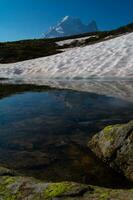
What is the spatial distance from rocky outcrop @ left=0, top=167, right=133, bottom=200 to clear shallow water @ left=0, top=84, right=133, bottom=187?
6.62 ft

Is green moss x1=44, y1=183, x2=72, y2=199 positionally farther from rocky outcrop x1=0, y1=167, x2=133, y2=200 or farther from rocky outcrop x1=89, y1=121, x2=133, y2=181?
rocky outcrop x1=89, y1=121, x2=133, y2=181

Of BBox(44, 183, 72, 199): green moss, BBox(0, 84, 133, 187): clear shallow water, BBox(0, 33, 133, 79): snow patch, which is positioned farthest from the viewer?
BBox(0, 33, 133, 79): snow patch

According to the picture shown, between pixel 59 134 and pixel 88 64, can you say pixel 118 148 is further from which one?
pixel 88 64

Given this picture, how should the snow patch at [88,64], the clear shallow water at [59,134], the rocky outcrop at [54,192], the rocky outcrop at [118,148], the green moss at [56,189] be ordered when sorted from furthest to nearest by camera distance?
the snow patch at [88,64] < the clear shallow water at [59,134] < the rocky outcrop at [118,148] < the green moss at [56,189] < the rocky outcrop at [54,192]

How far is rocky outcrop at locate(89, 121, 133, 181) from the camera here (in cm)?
723

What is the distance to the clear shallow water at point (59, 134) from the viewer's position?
291 inches

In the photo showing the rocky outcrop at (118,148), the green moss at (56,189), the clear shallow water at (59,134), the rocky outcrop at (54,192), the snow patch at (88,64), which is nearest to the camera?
the rocky outcrop at (54,192)

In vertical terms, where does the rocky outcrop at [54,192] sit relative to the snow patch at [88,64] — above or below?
below

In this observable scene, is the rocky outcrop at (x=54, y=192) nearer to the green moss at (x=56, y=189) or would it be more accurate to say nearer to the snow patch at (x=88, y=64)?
the green moss at (x=56, y=189)

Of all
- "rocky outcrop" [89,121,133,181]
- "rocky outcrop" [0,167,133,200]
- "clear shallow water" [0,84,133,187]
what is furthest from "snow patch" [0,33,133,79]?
"rocky outcrop" [0,167,133,200]

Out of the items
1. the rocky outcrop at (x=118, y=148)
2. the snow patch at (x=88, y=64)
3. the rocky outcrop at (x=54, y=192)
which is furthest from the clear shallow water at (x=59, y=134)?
the snow patch at (x=88, y=64)

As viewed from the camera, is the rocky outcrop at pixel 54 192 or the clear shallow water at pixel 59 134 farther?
the clear shallow water at pixel 59 134

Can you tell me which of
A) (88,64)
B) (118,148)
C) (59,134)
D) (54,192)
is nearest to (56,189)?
(54,192)

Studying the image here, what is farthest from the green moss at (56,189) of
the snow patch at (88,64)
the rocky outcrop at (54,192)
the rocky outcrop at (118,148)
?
the snow patch at (88,64)
